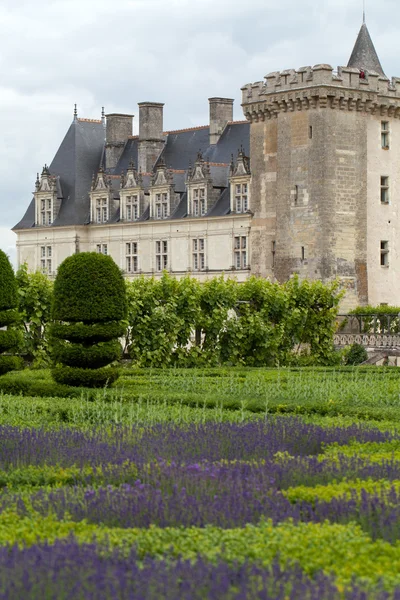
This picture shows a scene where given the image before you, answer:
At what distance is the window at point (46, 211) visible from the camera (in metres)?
60.2

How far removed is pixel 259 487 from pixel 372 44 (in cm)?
4444

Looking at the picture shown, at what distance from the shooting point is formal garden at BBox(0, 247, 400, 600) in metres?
6.72

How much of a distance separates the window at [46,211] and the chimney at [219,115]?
8.46 m

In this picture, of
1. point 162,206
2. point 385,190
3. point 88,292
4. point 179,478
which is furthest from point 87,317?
point 162,206

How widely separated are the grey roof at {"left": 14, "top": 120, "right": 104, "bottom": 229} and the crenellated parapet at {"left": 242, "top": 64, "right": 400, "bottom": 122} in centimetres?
1288

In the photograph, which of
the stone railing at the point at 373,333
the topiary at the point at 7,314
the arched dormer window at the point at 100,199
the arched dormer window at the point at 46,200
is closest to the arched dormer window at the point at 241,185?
the arched dormer window at the point at 100,199

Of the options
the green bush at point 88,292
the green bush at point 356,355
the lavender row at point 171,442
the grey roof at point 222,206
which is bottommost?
the green bush at point 356,355

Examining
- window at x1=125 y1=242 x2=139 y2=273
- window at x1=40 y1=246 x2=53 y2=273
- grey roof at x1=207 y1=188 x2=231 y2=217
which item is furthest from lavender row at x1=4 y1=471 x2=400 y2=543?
window at x1=40 y1=246 x2=53 y2=273

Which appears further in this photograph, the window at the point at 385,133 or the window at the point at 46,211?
the window at the point at 46,211

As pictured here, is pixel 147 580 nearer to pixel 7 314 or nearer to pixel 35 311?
pixel 7 314

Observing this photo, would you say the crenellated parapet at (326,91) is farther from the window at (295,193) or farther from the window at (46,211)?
the window at (46,211)

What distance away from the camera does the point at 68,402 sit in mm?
17906

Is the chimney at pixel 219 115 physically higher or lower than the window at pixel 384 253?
higher

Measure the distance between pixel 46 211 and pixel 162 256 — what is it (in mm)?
7612
